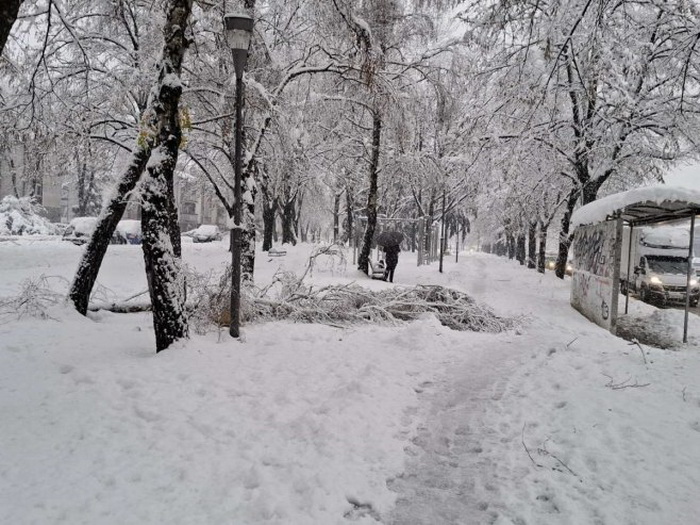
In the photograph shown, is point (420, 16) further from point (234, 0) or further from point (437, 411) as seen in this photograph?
point (437, 411)

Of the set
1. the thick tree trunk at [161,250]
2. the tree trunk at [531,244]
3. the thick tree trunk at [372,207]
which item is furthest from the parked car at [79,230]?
the tree trunk at [531,244]

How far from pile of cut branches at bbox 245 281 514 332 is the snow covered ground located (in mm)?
1481

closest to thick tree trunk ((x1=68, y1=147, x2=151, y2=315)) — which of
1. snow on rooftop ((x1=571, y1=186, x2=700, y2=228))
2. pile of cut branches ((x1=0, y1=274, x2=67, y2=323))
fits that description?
pile of cut branches ((x1=0, y1=274, x2=67, y2=323))

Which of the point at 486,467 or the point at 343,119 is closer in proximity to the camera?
the point at 486,467

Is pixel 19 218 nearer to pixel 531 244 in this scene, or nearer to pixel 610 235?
pixel 610 235

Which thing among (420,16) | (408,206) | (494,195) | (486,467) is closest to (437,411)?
(486,467)

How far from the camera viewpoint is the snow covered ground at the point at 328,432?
10.4 feet

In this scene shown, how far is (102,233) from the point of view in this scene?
24.6ft

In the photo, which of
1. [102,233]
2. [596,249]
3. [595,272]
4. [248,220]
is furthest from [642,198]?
[102,233]

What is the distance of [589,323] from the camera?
11.1 m

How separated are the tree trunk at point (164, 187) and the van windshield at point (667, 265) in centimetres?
1789

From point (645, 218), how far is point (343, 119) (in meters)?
9.55

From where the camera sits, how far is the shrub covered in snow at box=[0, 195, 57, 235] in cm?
2806

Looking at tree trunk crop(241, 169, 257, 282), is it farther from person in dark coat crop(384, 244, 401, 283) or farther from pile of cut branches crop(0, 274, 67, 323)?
person in dark coat crop(384, 244, 401, 283)
